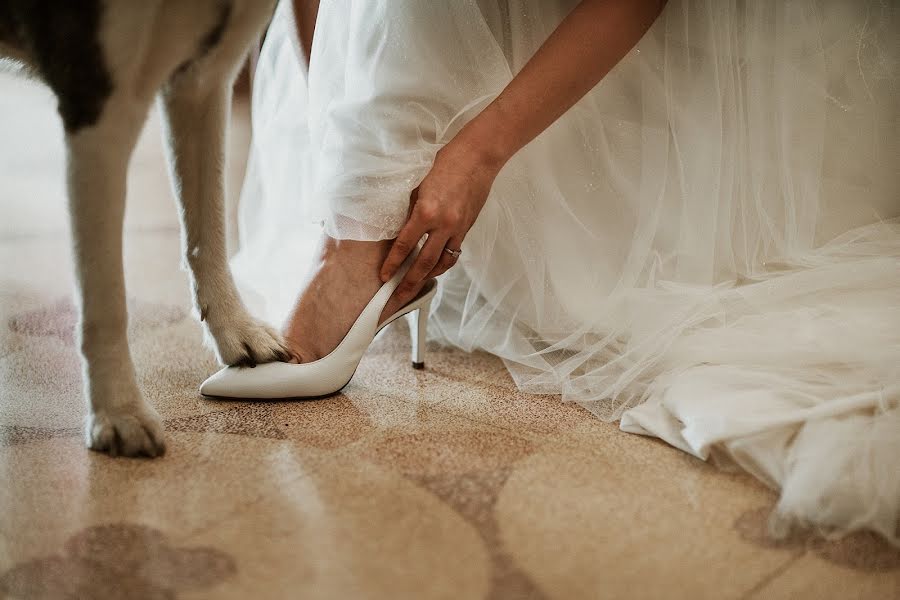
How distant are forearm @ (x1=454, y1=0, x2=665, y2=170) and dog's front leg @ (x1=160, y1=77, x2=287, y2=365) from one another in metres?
0.26

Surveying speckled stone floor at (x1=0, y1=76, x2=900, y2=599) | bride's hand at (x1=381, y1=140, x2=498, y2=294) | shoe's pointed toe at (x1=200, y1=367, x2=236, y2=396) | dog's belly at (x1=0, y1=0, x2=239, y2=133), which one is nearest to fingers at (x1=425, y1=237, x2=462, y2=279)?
bride's hand at (x1=381, y1=140, x2=498, y2=294)

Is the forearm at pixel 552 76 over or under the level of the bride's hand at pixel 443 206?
over

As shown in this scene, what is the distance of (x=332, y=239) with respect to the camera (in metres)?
0.95

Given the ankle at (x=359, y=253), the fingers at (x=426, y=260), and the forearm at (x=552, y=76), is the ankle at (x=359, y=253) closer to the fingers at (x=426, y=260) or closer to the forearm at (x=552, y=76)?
the fingers at (x=426, y=260)

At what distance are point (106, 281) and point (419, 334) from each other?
0.40 meters

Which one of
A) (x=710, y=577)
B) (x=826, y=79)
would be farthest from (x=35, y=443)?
(x=826, y=79)

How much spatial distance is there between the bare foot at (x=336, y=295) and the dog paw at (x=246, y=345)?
0.03 metres

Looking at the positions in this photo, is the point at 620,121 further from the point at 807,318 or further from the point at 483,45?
the point at 807,318

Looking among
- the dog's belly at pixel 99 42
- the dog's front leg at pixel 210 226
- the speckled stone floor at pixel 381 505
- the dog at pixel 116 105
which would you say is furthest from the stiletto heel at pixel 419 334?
the dog's belly at pixel 99 42

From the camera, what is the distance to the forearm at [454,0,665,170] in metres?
0.90

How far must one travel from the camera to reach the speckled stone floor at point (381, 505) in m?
0.58

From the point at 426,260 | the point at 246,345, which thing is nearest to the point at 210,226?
the point at 246,345

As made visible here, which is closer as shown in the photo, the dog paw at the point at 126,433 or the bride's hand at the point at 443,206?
the dog paw at the point at 126,433

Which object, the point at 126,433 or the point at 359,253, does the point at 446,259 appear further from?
the point at 126,433
